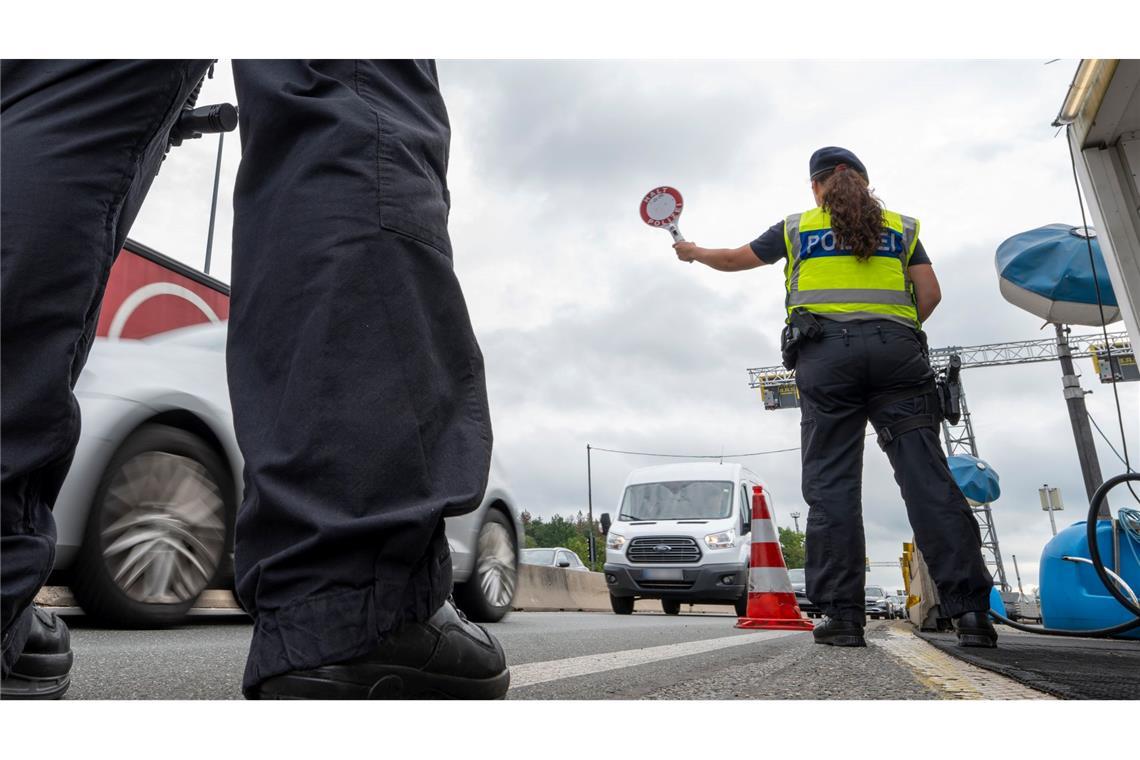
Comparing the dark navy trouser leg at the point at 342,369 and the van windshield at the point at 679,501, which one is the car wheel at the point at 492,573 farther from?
the van windshield at the point at 679,501

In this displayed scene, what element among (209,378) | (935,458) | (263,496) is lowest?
(263,496)

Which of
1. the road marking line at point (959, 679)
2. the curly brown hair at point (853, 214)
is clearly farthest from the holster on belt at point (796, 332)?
the road marking line at point (959, 679)

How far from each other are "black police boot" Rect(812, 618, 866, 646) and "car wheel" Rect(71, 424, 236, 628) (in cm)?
267

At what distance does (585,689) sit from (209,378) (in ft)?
10.6

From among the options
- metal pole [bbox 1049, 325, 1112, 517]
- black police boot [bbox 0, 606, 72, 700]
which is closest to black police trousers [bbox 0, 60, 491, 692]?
black police boot [bbox 0, 606, 72, 700]

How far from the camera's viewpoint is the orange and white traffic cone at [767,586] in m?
5.66

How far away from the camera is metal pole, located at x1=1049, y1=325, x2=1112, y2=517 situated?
614cm

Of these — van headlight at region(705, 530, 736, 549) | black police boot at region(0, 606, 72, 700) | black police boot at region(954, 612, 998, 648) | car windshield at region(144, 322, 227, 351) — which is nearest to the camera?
black police boot at region(0, 606, 72, 700)

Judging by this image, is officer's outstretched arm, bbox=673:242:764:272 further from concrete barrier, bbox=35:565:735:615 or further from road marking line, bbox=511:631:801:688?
concrete barrier, bbox=35:565:735:615

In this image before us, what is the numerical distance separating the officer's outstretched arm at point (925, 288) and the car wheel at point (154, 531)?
3280 millimetres

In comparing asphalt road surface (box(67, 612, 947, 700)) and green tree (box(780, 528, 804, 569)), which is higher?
green tree (box(780, 528, 804, 569))

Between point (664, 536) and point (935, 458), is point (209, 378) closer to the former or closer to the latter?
point (935, 458)

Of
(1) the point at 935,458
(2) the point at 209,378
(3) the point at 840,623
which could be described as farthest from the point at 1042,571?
(2) the point at 209,378

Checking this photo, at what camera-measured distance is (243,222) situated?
48.4 inches
